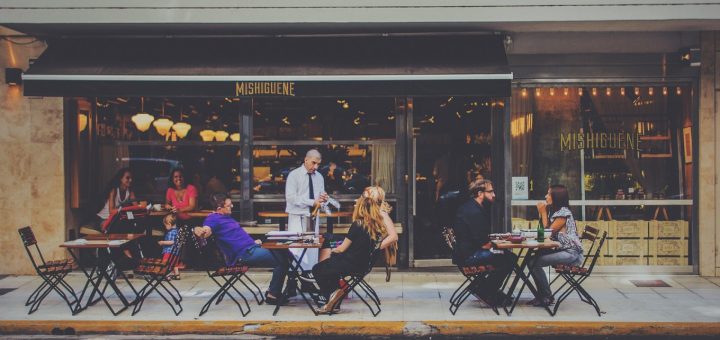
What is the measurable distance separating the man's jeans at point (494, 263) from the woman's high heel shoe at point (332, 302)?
1.49 metres

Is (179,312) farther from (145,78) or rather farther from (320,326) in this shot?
(145,78)

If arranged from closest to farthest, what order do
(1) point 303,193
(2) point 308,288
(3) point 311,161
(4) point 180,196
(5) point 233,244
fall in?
(5) point 233,244 < (2) point 308,288 < (3) point 311,161 < (1) point 303,193 < (4) point 180,196

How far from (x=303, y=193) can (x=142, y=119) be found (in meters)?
3.09

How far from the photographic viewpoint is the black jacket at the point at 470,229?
816 centimetres

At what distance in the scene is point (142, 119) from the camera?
11.4m

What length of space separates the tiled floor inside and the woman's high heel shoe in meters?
0.11

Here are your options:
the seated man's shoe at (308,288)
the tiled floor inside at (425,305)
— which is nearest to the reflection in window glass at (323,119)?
the tiled floor inside at (425,305)

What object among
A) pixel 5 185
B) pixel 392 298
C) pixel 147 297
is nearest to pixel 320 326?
pixel 392 298

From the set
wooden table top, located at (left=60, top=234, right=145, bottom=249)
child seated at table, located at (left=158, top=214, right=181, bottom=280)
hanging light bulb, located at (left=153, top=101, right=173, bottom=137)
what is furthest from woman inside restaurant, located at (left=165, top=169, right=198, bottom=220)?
wooden table top, located at (left=60, top=234, right=145, bottom=249)

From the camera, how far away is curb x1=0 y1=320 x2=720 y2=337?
25.5ft

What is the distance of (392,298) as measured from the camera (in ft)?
30.0

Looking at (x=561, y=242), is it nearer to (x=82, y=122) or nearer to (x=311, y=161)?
(x=311, y=161)

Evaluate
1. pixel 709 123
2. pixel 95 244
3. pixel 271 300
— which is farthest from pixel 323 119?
pixel 709 123

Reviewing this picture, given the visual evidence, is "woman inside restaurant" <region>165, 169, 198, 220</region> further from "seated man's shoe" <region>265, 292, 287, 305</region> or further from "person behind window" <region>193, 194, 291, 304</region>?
"seated man's shoe" <region>265, 292, 287, 305</region>
